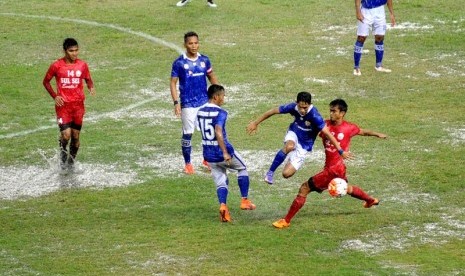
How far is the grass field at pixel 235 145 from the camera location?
1466 cm

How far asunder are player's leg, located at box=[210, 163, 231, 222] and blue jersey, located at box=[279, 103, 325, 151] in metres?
1.23

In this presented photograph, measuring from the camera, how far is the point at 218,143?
1577 cm

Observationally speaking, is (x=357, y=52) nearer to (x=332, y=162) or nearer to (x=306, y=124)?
(x=306, y=124)

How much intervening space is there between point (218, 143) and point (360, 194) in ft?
7.16

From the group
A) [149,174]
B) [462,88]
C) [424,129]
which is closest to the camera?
[149,174]

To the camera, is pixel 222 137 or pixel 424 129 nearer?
pixel 222 137

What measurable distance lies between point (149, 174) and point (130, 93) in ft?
19.1

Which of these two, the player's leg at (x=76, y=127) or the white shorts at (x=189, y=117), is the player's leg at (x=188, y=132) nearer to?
the white shorts at (x=189, y=117)

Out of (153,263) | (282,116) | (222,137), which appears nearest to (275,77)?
(282,116)

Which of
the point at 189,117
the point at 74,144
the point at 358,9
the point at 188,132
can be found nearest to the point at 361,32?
the point at 358,9

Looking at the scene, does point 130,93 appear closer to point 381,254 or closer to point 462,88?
point 462,88

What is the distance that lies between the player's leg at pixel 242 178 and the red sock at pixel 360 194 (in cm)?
154

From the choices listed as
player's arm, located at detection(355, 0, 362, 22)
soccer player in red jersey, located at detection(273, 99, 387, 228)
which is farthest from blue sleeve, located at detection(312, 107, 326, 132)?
player's arm, located at detection(355, 0, 362, 22)

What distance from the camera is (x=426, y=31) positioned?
2878 cm
